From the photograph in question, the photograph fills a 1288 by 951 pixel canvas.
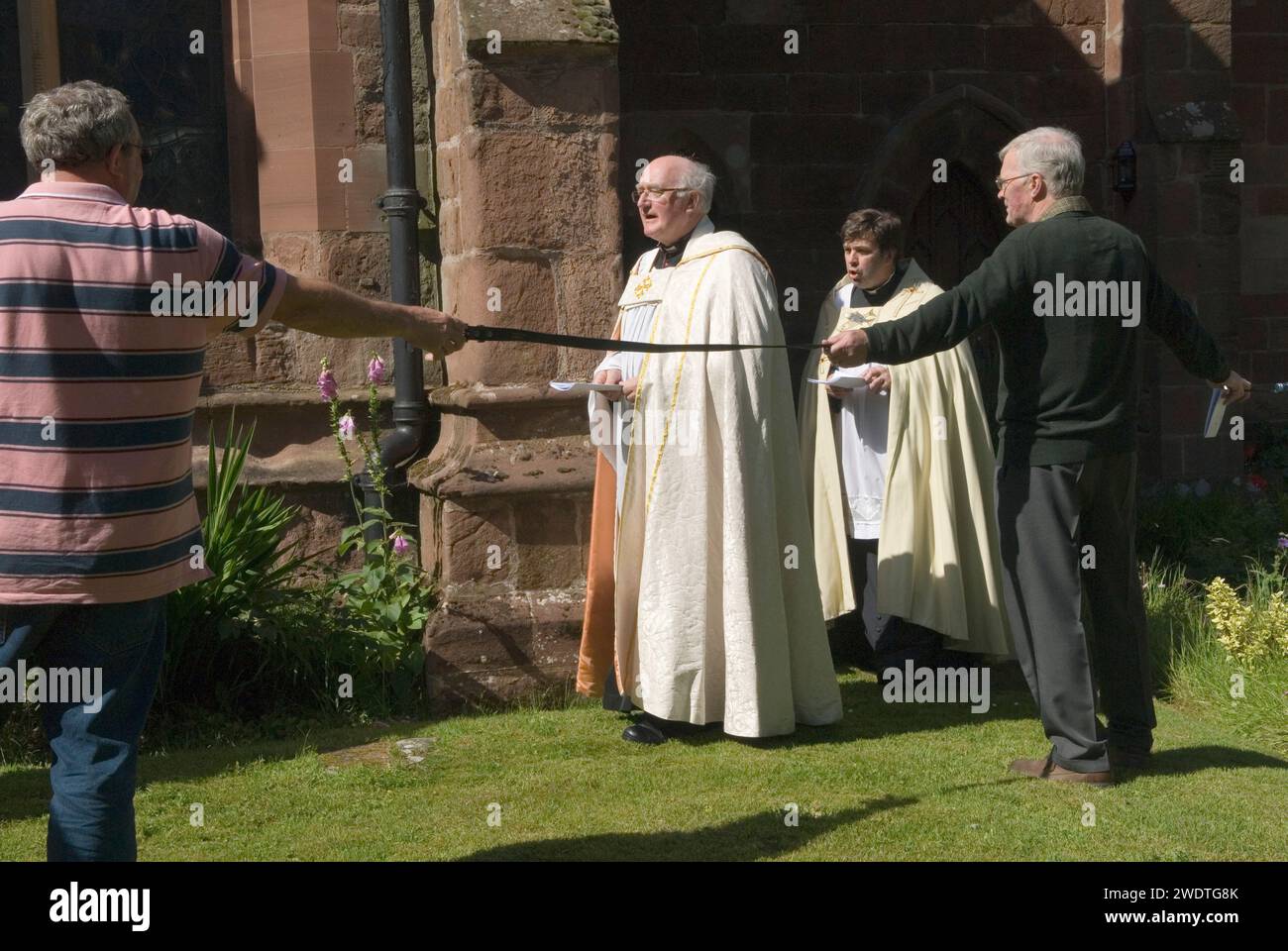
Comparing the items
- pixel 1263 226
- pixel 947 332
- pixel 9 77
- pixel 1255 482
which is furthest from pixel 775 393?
pixel 1263 226

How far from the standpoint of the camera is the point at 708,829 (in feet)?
14.9

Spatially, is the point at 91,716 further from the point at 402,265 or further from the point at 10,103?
the point at 10,103

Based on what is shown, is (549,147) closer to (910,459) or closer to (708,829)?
(910,459)

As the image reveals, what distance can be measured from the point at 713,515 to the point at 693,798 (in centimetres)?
119

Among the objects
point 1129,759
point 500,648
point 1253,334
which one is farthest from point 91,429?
point 1253,334

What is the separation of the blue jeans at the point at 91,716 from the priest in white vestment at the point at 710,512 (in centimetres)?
260

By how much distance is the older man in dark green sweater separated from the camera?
15.6 feet

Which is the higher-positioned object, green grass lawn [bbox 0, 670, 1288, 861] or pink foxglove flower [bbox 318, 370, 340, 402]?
Answer: pink foxglove flower [bbox 318, 370, 340, 402]

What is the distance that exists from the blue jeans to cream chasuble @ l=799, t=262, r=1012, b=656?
12.8ft

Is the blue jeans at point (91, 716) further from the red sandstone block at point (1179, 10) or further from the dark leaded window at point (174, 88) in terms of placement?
the red sandstone block at point (1179, 10)

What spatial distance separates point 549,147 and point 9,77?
10.1 ft

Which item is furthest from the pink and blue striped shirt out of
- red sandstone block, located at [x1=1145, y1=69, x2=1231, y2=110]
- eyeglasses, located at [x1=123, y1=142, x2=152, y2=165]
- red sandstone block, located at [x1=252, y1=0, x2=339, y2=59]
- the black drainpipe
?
red sandstone block, located at [x1=1145, y1=69, x2=1231, y2=110]

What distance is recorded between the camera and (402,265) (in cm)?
711

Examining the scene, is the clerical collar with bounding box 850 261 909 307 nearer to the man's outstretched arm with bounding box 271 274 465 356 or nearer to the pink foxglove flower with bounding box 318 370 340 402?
the pink foxglove flower with bounding box 318 370 340 402
